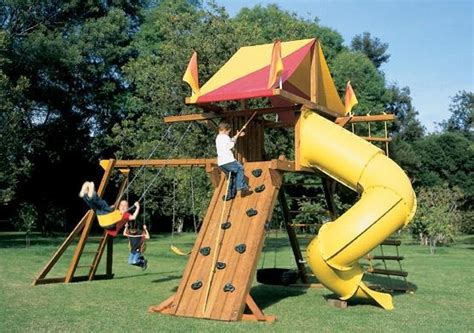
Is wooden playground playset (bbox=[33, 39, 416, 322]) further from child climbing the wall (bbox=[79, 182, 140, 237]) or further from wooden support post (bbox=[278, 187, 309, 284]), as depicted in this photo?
wooden support post (bbox=[278, 187, 309, 284])

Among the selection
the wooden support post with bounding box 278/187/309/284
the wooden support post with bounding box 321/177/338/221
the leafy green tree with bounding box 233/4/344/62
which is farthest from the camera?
the leafy green tree with bounding box 233/4/344/62

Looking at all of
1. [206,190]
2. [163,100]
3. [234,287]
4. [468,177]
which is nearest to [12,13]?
[163,100]

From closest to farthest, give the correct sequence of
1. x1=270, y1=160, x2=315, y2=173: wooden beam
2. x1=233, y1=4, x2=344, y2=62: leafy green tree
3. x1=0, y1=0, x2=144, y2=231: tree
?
x1=270, y1=160, x2=315, y2=173: wooden beam, x1=233, y1=4, x2=344, y2=62: leafy green tree, x1=0, y1=0, x2=144, y2=231: tree

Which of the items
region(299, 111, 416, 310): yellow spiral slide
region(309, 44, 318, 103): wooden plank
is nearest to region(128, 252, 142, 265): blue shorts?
region(299, 111, 416, 310): yellow spiral slide

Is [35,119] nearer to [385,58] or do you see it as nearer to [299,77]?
[299,77]

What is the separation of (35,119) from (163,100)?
51.6 feet

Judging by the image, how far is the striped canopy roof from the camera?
423 inches

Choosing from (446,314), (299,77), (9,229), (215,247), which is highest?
(299,77)

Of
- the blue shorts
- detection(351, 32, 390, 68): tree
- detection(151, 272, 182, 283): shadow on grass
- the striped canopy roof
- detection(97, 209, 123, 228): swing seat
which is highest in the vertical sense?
detection(351, 32, 390, 68): tree

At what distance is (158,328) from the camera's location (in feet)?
27.0

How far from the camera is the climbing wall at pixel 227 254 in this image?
9.01 meters

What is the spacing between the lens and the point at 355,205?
31.0ft

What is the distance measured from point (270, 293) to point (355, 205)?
147 inches

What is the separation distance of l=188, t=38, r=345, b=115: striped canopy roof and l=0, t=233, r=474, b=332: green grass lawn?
12.6ft
